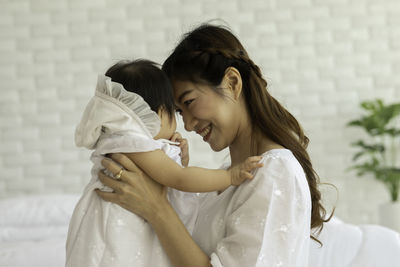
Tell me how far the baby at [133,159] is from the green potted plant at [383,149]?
2.88 metres

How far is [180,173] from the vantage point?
54.8 inches

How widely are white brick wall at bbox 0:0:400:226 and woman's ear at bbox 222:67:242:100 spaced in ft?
8.49

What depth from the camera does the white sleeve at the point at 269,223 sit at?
1.32m

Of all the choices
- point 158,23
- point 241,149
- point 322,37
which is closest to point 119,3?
point 158,23

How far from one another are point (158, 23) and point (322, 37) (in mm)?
1335

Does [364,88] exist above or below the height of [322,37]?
below

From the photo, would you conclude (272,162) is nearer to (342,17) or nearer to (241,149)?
(241,149)

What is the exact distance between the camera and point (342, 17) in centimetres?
424

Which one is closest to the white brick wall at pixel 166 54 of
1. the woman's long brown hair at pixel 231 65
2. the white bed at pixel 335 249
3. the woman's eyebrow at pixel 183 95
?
Result: the white bed at pixel 335 249

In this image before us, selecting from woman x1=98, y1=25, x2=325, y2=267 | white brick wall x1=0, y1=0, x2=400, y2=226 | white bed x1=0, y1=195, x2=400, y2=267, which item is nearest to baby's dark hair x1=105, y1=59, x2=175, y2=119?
woman x1=98, y1=25, x2=325, y2=267

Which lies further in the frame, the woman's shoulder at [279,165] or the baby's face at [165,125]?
the baby's face at [165,125]

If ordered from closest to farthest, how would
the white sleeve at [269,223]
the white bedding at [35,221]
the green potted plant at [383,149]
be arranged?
1. the white sleeve at [269,223]
2. the white bedding at [35,221]
3. the green potted plant at [383,149]

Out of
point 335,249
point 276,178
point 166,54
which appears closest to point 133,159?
point 276,178

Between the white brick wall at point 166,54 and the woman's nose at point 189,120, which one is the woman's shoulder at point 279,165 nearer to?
the woman's nose at point 189,120
